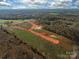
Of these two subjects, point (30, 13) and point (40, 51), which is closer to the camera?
point (40, 51)

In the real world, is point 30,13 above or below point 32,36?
above

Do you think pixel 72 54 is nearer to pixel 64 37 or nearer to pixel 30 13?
pixel 64 37

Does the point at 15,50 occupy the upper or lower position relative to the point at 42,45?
lower

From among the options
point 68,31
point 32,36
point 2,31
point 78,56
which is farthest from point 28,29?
point 78,56
